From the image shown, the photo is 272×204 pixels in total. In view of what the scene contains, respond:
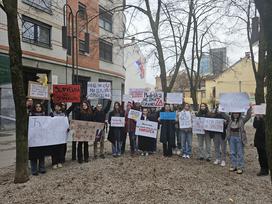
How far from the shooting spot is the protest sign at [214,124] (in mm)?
9172

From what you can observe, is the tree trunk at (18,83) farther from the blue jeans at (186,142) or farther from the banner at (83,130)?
the blue jeans at (186,142)

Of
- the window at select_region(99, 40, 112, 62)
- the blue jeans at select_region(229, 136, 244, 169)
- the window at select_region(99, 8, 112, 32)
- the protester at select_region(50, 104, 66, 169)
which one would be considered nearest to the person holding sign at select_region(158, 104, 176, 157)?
the blue jeans at select_region(229, 136, 244, 169)

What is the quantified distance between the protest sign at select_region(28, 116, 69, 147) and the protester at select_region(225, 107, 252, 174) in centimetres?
429

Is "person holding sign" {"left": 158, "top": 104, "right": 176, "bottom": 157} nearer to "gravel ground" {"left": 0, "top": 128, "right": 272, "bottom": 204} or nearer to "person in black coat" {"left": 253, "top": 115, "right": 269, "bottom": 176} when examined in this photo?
"gravel ground" {"left": 0, "top": 128, "right": 272, "bottom": 204}

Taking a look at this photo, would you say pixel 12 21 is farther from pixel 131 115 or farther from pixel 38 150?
pixel 131 115

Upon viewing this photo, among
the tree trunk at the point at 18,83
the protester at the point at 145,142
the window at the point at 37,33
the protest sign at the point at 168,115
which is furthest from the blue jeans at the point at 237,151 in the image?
the window at the point at 37,33

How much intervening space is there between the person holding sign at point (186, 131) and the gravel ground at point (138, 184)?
1.11 m

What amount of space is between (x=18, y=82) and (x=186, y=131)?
5.31m

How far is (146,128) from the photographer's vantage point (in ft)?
34.6

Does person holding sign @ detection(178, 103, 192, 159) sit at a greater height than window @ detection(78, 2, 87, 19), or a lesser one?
lesser

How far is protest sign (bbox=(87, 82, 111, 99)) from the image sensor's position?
33.4ft

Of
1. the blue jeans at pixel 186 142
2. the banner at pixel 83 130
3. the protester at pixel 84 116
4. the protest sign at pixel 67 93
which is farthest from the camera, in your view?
the blue jeans at pixel 186 142

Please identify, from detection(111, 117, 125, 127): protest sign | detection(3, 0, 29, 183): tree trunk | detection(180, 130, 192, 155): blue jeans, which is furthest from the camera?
detection(180, 130, 192, 155): blue jeans

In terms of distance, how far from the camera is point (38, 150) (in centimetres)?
809
